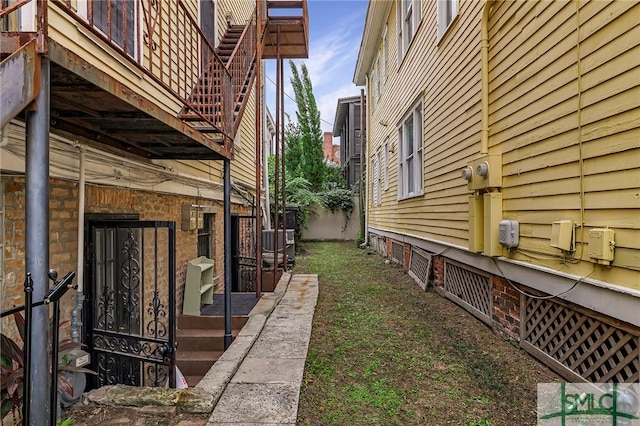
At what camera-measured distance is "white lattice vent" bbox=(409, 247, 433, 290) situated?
7.07 meters

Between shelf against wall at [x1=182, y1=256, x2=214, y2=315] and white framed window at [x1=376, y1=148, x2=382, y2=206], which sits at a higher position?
white framed window at [x1=376, y1=148, x2=382, y2=206]

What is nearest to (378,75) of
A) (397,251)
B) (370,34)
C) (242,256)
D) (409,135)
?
(370,34)

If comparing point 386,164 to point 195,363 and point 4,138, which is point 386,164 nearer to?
point 195,363

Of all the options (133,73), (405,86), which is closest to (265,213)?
(405,86)

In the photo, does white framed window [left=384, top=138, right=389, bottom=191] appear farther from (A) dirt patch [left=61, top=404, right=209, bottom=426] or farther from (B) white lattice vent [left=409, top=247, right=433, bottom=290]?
(A) dirt patch [left=61, top=404, right=209, bottom=426]

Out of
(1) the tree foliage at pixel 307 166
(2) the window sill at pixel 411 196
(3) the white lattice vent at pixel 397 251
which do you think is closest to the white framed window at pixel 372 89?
(1) the tree foliage at pixel 307 166

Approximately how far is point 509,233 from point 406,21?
22.7 ft

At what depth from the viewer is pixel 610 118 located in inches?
108

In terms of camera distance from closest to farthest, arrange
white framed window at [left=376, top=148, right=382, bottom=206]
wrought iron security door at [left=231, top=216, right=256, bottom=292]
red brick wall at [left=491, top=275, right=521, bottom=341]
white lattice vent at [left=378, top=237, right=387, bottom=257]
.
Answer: red brick wall at [left=491, top=275, right=521, bottom=341] → wrought iron security door at [left=231, top=216, right=256, bottom=292] → white lattice vent at [left=378, top=237, right=387, bottom=257] → white framed window at [left=376, top=148, right=382, bottom=206]

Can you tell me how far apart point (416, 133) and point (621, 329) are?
20.4 ft

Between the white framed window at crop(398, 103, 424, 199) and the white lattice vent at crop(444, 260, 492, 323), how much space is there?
2.08 meters

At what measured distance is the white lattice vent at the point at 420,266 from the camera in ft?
23.2

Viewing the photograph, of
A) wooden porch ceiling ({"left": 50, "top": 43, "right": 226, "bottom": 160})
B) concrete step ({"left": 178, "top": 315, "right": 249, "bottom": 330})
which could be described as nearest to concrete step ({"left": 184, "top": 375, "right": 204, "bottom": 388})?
concrete step ({"left": 178, "top": 315, "right": 249, "bottom": 330})

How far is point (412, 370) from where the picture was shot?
3475 mm
